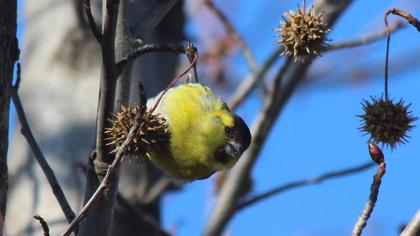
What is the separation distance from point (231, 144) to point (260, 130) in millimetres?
725

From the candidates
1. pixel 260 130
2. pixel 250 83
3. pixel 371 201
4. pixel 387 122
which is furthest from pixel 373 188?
pixel 250 83

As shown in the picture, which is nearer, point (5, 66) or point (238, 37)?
point (5, 66)

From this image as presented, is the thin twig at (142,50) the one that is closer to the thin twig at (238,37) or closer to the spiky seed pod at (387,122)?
the spiky seed pod at (387,122)

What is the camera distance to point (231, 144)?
2680 millimetres

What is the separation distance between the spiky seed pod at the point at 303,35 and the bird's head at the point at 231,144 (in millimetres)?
679

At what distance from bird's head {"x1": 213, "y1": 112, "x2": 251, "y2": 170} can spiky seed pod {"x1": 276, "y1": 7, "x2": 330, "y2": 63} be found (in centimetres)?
68

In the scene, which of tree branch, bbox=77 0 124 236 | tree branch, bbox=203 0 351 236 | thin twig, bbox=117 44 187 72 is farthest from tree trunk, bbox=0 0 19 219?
tree branch, bbox=203 0 351 236

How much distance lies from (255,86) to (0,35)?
5.32ft

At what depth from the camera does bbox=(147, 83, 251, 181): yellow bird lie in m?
→ 2.54

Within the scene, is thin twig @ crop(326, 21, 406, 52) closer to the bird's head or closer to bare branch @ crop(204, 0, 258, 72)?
bare branch @ crop(204, 0, 258, 72)

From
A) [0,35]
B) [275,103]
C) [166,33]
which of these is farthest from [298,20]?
[166,33]

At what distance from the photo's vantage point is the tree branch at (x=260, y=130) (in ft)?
11.1

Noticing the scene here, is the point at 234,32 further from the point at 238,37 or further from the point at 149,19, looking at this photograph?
the point at 149,19

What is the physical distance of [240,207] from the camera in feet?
11.2
